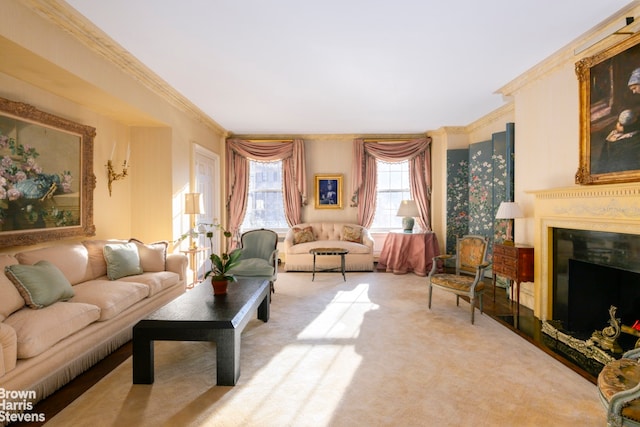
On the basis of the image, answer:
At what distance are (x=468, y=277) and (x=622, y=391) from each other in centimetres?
268

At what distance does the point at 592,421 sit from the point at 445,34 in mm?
3242

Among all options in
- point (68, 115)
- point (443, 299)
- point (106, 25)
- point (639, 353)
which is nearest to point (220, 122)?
point (68, 115)

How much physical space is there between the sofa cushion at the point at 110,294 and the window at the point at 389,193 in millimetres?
5284

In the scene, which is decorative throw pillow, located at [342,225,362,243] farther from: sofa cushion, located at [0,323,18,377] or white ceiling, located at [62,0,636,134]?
sofa cushion, located at [0,323,18,377]

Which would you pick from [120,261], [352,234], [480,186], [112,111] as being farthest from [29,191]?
[480,186]

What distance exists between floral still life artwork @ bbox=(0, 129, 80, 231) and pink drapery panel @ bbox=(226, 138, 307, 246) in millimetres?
3729

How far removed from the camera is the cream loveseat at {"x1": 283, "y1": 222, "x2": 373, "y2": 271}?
664 centimetres

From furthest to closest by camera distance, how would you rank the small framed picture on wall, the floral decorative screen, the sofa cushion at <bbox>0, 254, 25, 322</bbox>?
the small framed picture on wall < the floral decorative screen < the sofa cushion at <bbox>0, 254, 25, 322</bbox>

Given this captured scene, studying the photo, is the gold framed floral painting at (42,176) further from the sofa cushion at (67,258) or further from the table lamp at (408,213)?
the table lamp at (408,213)

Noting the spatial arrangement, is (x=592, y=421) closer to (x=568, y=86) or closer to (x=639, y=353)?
(x=639, y=353)

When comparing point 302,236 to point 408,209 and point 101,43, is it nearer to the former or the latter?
point 408,209

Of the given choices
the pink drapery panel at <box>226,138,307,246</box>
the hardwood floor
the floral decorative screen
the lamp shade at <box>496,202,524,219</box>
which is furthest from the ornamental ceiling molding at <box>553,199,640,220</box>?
the pink drapery panel at <box>226,138,307,246</box>

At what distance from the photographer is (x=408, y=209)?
6758mm

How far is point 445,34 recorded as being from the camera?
3.23 m
